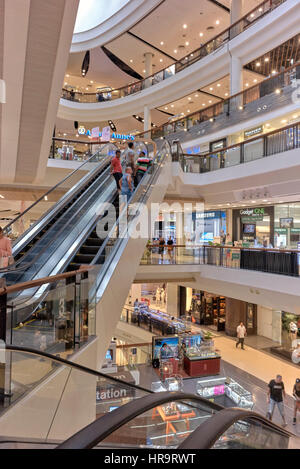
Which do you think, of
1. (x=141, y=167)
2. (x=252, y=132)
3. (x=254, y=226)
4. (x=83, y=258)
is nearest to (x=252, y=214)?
(x=254, y=226)

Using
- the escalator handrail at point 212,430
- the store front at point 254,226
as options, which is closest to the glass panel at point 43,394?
the escalator handrail at point 212,430

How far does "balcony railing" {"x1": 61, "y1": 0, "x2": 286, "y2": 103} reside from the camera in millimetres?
13111

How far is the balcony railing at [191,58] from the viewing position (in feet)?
43.0

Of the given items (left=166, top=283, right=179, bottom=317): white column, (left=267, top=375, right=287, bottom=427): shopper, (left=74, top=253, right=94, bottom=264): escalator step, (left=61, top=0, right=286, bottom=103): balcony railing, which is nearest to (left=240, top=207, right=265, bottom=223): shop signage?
(left=166, top=283, right=179, bottom=317): white column

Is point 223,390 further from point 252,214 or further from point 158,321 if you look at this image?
point 252,214

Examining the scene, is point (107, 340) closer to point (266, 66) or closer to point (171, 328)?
point (171, 328)

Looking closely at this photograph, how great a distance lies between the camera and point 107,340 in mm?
5480

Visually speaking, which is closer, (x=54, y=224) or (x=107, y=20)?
(x=54, y=224)

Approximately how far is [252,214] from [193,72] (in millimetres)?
7925

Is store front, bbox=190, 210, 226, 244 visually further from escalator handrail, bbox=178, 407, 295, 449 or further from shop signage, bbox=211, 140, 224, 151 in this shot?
escalator handrail, bbox=178, 407, 295, 449

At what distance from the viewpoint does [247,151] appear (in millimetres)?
10625

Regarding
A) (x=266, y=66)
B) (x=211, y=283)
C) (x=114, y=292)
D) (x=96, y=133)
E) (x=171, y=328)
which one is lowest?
(x=171, y=328)
